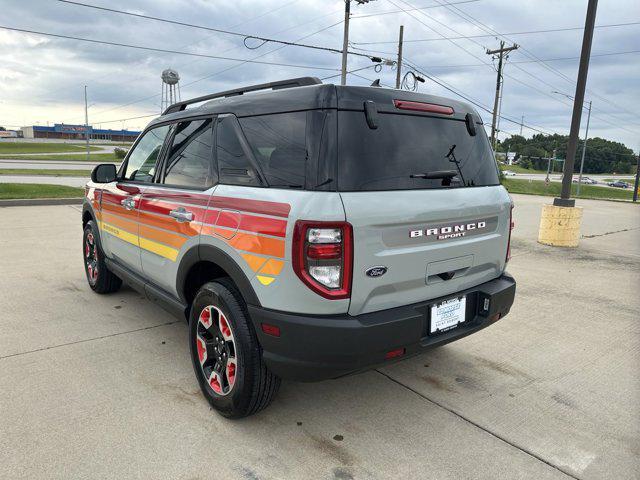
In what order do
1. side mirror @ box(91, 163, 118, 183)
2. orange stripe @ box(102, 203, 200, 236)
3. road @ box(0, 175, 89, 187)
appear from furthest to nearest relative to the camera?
road @ box(0, 175, 89, 187), side mirror @ box(91, 163, 118, 183), orange stripe @ box(102, 203, 200, 236)

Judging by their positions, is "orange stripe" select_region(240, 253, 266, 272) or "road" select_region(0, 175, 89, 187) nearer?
"orange stripe" select_region(240, 253, 266, 272)

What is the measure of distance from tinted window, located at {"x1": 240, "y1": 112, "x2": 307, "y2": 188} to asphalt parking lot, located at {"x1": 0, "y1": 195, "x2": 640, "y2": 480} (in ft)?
4.67

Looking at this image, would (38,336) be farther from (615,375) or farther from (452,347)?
(615,375)

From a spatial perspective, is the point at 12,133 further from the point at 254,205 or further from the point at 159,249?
the point at 254,205

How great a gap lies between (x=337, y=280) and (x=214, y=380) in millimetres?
1137

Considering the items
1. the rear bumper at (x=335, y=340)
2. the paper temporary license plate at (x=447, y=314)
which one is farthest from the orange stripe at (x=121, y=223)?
the paper temporary license plate at (x=447, y=314)

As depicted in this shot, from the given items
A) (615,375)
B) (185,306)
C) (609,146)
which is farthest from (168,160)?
(609,146)

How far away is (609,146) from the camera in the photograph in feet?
379

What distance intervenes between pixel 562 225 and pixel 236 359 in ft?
25.2

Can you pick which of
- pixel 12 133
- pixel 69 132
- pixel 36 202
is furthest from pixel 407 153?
pixel 12 133

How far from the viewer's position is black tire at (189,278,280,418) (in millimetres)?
2477

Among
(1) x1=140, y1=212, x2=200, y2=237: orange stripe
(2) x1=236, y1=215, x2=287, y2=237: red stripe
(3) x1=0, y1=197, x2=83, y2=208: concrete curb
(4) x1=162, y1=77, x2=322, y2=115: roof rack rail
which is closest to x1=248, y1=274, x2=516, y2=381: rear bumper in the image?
(2) x1=236, y1=215, x2=287, y2=237: red stripe

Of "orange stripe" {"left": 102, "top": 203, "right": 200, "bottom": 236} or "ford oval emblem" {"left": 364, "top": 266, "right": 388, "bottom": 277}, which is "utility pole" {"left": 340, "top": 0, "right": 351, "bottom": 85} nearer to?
"orange stripe" {"left": 102, "top": 203, "right": 200, "bottom": 236}

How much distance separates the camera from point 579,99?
8.59 meters
